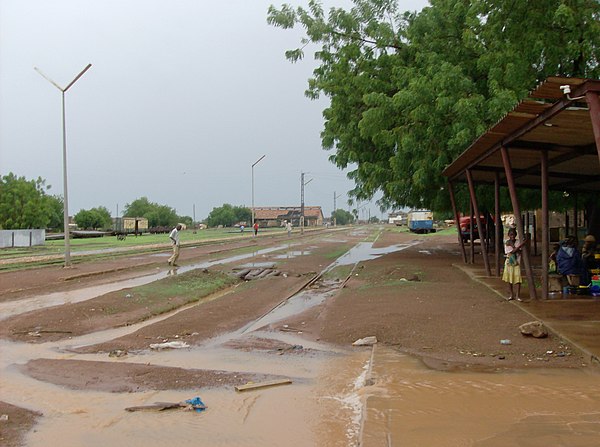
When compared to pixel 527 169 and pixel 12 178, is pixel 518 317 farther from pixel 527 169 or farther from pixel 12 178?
pixel 12 178

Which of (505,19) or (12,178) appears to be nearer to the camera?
(505,19)

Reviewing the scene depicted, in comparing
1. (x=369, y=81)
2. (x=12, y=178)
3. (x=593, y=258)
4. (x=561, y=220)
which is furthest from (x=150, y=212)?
(x=593, y=258)

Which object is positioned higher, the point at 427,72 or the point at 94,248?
the point at 427,72

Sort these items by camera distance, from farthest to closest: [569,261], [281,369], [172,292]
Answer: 1. [172,292]
2. [569,261]
3. [281,369]

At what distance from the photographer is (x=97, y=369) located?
8.18m

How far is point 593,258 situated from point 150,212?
420ft

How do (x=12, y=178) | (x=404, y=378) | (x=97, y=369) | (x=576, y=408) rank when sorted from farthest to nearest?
(x=12, y=178), (x=97, y=369), (x=404, y=378), (x=576, y=408)

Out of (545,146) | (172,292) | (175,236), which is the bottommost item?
(172,292)

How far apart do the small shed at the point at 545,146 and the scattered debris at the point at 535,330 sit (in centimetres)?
283

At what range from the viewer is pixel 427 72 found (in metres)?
19.6

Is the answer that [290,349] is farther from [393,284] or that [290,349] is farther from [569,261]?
[569,261]

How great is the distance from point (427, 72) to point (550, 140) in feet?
27.7

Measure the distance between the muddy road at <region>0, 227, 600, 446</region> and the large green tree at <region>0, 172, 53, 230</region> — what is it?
5883 centimetres

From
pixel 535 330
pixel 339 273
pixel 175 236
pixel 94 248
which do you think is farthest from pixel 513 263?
pixel 94 248
